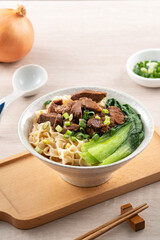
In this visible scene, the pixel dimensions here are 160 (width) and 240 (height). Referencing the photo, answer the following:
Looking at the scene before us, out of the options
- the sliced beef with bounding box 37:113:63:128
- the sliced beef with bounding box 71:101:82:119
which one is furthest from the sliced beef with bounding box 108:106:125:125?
the sliced beef with bounding box 37:113:63:128

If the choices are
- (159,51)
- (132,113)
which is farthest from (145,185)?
(159,51)

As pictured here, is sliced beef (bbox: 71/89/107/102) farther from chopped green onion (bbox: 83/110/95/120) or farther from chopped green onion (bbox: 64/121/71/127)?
chopped green onion (bbox: 64/121/71/127)

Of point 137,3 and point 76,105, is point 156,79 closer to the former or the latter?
point 76,105

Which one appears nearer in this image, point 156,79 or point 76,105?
point 76,105

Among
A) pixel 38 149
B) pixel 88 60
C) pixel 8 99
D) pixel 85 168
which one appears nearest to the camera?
pixel 85 168

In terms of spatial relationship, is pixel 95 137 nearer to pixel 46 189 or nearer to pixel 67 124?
pixel 67 124

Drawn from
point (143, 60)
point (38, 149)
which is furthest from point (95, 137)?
point (143, 60)
